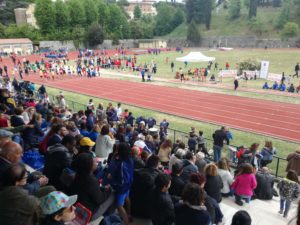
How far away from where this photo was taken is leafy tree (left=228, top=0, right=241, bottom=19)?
104 metres

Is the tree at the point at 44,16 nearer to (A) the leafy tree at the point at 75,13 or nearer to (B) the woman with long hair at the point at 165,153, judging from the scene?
(A) the leafy tree at the point at 75,13

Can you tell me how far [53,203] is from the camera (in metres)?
3.14

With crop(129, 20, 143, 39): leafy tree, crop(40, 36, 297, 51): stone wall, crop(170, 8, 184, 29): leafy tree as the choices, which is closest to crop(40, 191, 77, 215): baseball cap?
crop(40, 36, 297, 51): stone wall

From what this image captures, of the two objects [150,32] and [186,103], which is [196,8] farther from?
[186,103]

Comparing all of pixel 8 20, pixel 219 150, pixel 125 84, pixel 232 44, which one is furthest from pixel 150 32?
pixel 219 150

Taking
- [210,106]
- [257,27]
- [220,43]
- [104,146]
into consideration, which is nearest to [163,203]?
[104,146]

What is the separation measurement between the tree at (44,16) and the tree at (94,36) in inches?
480

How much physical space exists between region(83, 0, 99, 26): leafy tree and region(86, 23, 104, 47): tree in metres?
14.2

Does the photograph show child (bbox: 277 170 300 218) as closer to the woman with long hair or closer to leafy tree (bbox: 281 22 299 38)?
the woman with long hair

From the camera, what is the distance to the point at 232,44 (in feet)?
288

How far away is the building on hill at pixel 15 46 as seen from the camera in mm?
66688

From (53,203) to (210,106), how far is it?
17809mm

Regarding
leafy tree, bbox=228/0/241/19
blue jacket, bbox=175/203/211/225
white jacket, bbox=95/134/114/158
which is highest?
leafy tree, bbox=228/0/241/19

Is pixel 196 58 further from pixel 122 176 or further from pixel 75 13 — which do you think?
pixel 75 13
